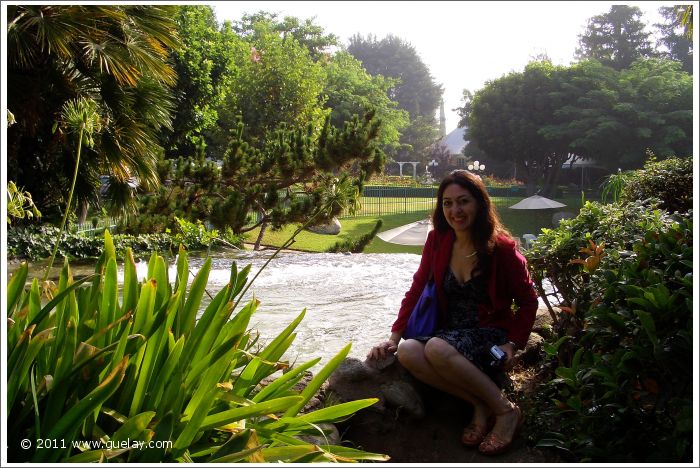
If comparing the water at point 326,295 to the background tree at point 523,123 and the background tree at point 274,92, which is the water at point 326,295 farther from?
the background tree at point 523,123

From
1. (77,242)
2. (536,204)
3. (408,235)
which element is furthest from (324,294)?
(536,204)

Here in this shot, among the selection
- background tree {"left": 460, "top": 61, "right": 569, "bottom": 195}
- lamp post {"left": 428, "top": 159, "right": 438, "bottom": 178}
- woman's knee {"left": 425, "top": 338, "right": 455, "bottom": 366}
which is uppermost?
background tree {"left": 460, "top": 61, "right": 569, "bottom": 195}

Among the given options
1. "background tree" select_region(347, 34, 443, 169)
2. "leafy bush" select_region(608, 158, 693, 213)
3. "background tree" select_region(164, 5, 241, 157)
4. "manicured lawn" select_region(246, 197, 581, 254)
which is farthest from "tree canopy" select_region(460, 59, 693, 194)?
"leafy bush" select_region(608, 158, 693, 213)

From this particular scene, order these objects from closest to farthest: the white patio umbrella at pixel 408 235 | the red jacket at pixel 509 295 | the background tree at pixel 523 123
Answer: the red jacket at pixel 509 295
the white patio umbrella at pixel 408 235
the background tree at pixel 523 123

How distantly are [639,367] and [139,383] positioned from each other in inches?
58.9

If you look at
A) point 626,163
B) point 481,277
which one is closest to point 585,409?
point 481,277

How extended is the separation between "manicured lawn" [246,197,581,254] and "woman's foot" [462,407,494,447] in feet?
46.4

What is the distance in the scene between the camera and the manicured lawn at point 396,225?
18469 millimetres

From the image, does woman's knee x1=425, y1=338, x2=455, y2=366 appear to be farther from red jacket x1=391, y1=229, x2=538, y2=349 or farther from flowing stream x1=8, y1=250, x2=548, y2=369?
flowing stream x1=8, y1=250, x2=548, y2=369

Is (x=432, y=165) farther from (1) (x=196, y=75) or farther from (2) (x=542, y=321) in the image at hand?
(2) (x=542, y=321)

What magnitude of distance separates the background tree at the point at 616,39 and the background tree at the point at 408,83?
9.27m

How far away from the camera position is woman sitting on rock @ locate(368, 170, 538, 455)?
2717mm

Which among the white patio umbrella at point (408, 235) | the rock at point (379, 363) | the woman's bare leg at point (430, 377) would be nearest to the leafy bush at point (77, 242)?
the white patio umbrella at point (408, 235)

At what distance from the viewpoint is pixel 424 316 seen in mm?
2957
